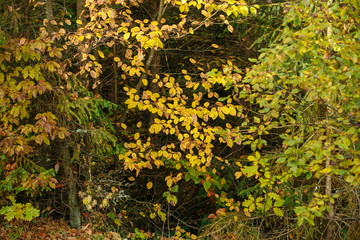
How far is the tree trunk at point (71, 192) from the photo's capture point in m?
6.64

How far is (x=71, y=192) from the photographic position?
6832 millimetres

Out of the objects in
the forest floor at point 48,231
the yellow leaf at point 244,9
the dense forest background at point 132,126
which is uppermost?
the yellow leaf at point 244,9

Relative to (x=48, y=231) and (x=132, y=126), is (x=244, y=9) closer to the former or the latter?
(x=132, y=126)

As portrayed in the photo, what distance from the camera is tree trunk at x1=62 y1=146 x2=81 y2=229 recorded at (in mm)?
6645

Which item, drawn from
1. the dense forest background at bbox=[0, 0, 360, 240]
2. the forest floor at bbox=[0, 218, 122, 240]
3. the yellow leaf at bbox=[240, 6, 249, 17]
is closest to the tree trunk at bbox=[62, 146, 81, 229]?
the dense forest background at bbox=[0, 0, 360, 240]

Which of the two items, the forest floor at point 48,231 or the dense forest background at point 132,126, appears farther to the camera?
the forest floor at point 48,231

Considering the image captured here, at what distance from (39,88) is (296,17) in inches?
127

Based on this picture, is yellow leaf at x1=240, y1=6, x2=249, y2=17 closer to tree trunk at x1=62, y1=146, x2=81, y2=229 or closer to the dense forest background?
the dense forest background

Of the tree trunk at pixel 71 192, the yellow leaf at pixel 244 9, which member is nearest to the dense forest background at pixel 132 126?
the tree trunk at pixel 71 192

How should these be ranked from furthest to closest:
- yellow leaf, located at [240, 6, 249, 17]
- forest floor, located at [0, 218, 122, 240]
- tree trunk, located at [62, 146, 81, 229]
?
tree trunk, located at [62, 146, 81, 229] → forest floor, located at [0, 218, 122, 240] → yellow leaf, located at [240, 6, 249, 17]

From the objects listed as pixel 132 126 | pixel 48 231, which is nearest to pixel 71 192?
pixel 48 231

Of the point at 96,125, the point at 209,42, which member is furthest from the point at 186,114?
the point at 209,42

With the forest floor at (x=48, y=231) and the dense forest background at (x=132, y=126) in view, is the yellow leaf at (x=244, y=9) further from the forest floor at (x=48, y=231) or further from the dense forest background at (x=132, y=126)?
the forest floor at (x=48, y=231)

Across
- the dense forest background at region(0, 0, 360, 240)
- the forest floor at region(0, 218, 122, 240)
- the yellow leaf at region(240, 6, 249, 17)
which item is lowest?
the forest floor at region(0, 218, 122, 240)
